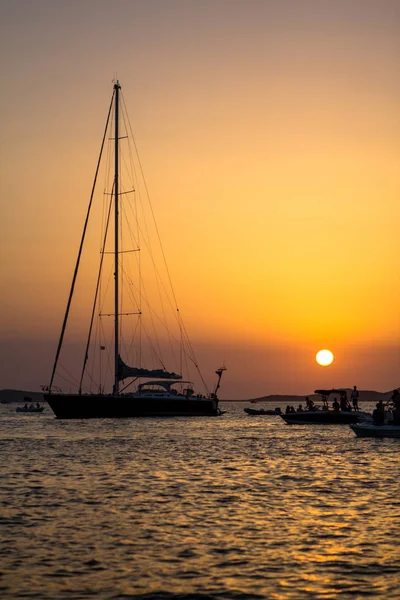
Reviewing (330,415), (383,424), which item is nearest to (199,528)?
(383,424)

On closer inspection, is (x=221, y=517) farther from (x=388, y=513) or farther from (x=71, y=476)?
(x=71, y=476)

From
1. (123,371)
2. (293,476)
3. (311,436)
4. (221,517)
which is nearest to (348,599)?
(221,517)

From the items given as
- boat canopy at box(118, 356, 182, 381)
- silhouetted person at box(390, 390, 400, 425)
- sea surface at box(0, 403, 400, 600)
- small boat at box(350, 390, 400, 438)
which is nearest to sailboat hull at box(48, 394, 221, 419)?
boat canopy at box(118, 356, 182, 381)

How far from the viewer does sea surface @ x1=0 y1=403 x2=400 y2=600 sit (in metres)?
15.9

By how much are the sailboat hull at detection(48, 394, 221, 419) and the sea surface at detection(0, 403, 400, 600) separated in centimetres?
3657

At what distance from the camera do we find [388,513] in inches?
974

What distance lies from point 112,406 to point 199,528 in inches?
2435

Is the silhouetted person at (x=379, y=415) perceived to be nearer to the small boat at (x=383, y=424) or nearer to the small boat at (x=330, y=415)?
the small boat at (x=383, y=424)

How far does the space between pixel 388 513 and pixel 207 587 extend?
34.7ft

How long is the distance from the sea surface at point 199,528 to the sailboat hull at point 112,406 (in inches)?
1440

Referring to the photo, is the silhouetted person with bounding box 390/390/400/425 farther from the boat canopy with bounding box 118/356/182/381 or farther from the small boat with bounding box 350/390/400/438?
the boat canopy with bounding box 118/356/182/381

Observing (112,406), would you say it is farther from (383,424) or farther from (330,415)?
(383,424)

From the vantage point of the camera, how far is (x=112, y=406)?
3273 inches

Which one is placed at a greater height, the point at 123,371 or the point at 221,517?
the point at 123,371
